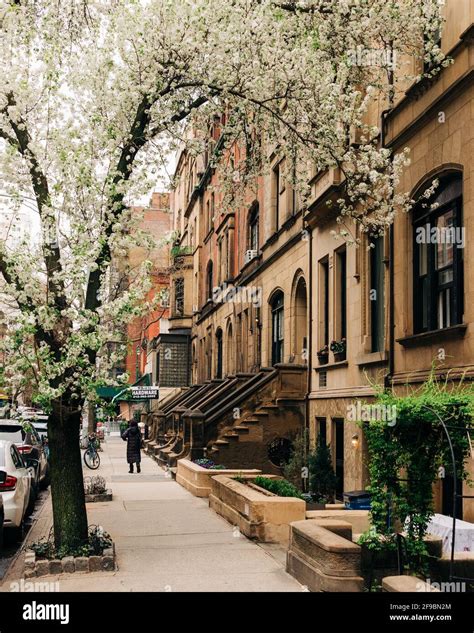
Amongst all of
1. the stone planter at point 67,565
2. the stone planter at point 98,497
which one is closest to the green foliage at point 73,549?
the stone planter at point 67,565

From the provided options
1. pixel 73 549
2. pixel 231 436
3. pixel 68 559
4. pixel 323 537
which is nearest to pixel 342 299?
pixel 231 436

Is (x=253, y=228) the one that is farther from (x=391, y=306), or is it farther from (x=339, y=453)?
(x=391, y=306)

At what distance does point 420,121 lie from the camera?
570 inches

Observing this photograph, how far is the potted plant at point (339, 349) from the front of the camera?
62.6 ft

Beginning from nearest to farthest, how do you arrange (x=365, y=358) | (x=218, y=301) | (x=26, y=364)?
(x=26, y=364), (x=365, y=358), (x=218, y=301)

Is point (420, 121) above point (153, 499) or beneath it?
above

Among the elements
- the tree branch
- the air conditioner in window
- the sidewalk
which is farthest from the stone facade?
the air conditioner in window

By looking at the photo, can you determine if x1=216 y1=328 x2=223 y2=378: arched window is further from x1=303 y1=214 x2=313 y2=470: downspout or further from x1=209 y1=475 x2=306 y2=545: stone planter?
x1=209 y1=475 x2=306 y2=545: stone planter

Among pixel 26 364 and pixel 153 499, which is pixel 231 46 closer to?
pixel 26 364

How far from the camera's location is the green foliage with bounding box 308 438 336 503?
18438 millimetres

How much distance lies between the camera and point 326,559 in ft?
28.2
